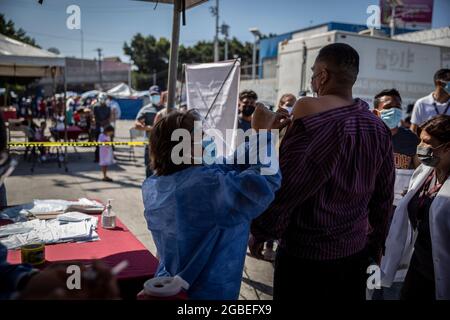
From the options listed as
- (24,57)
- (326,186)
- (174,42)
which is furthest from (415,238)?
(24,57)

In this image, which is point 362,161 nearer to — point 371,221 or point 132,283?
point 371,221

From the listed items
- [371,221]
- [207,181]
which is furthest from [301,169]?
[371,221]

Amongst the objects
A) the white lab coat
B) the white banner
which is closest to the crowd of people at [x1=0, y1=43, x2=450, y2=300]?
the white lab coat

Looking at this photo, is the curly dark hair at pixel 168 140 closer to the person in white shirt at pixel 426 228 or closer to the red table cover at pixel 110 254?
the red table cover at pixel 110 254

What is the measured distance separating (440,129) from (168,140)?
5.91 ft

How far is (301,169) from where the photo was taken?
4.96 ft

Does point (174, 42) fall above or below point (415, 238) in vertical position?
above

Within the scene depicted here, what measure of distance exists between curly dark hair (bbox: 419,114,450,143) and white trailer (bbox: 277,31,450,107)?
5.15 m

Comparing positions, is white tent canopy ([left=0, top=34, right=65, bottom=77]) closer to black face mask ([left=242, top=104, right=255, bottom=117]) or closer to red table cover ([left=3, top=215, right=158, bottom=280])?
black face mask ([left=242, top=104, right=255, bottom=117])

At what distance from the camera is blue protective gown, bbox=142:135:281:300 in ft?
4.60

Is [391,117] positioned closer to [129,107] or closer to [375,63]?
[375,63]

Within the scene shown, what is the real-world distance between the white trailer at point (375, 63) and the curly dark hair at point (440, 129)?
5154 mm

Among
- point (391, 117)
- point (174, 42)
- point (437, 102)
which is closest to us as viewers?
point (391, 117)

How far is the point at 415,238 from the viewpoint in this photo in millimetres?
2361
